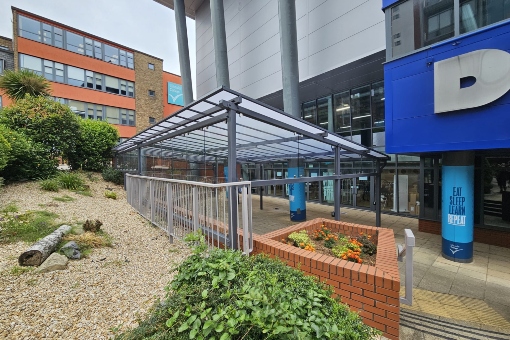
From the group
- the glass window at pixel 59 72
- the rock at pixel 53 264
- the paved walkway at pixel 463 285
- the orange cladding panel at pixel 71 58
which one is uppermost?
the orange cladding panel at pixel 71 58

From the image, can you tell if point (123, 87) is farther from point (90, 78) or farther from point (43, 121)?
point (43, 121)

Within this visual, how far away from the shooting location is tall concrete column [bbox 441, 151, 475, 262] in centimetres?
578

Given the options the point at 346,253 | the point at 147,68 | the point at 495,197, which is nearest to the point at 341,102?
the point at 495,197

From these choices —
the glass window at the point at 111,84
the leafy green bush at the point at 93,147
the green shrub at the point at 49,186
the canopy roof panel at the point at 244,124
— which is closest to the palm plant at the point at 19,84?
the leafy green bush at the point at 93,147

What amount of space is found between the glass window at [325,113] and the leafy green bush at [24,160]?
559 inches

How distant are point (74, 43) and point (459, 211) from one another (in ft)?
103

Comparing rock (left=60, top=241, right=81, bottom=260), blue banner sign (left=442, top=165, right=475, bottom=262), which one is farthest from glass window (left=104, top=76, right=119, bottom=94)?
blue banner sign (left=442, top=165, right=475, bottom=262)

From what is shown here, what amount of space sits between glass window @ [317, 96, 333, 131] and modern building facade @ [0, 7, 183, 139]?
21333 mm

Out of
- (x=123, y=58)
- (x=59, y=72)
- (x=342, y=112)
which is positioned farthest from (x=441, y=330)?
(x=123, y=58)

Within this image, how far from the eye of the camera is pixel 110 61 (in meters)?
24.0

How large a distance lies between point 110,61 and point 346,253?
29.9 m

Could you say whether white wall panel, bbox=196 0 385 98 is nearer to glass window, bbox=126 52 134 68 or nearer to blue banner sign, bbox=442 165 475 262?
blue banner sign, bbox=442 165 475 262

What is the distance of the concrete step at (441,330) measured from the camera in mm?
2822

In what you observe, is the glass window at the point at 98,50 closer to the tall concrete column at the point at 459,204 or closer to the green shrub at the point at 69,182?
the green shrub at the point at 69,182
